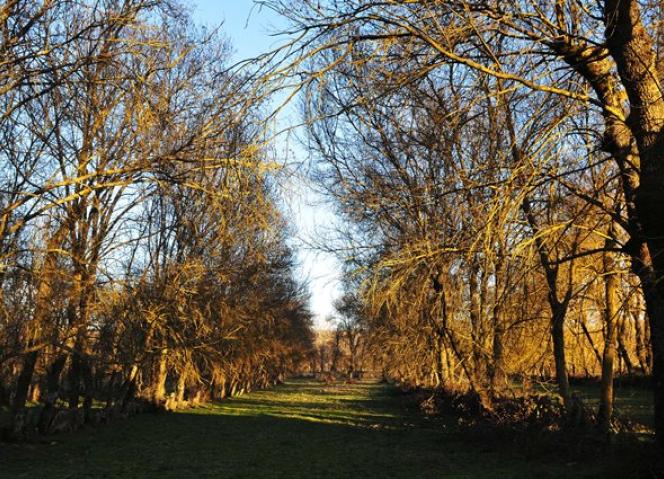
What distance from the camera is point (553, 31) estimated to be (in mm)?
5156

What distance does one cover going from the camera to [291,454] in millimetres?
11523

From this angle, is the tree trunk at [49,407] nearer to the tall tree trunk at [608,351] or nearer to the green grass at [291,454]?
the green grass at [291,454]

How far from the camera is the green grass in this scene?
9.03 m

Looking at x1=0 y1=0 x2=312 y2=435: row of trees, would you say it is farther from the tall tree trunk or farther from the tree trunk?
the tall tree trunk

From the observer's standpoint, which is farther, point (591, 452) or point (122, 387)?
point (122, 387)

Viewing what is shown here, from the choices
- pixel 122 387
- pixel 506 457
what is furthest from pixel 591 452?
pixel 122 387

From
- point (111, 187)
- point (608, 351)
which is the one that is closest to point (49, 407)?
point (111, 187)

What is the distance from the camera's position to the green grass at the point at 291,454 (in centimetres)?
903

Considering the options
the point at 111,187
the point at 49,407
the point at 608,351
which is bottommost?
the point at 49,407

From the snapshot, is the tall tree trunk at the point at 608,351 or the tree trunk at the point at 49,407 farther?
the tree trunk at the point at 49,407

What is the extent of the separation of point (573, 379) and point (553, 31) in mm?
38195

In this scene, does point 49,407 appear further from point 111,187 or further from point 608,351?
point 608,351

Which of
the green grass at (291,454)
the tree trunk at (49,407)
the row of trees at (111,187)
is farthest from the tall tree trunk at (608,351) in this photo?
the tree trunk at (49,407)

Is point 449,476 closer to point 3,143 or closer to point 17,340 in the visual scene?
point 17,340
